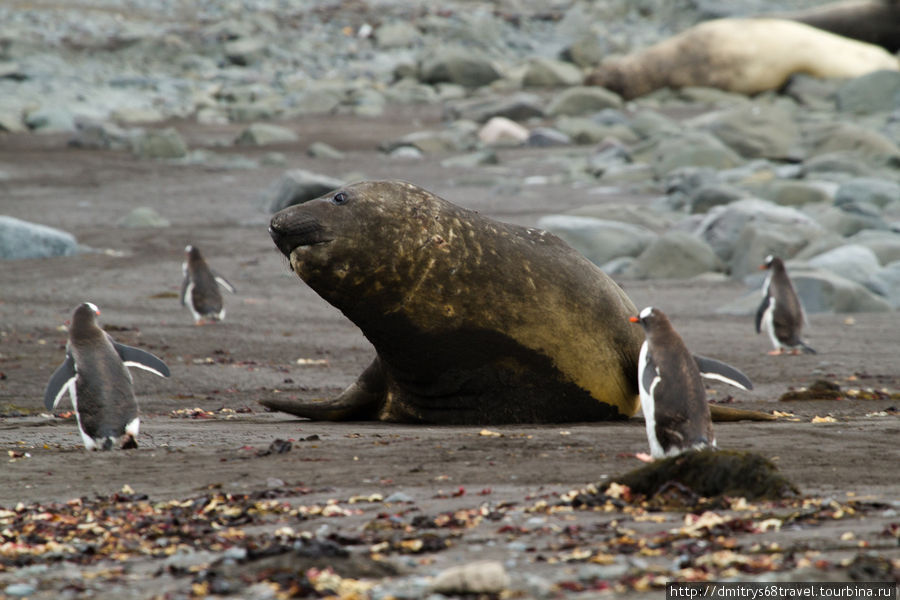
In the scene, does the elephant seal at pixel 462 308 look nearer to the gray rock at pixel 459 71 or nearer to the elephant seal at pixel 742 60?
the elephant seal at pixel 742 60

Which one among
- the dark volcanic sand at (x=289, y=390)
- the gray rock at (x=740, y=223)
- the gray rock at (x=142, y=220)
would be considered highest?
the gray rock at (x=142, y=220)

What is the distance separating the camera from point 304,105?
2891 centimetres

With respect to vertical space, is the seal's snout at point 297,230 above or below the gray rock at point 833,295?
above

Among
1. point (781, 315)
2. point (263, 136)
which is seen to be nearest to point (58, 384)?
point (781, 315)

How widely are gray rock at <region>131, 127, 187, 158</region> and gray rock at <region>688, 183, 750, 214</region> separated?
32.1 feet

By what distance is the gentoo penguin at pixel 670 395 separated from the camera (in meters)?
5.34

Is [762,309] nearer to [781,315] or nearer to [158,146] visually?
[781,315]

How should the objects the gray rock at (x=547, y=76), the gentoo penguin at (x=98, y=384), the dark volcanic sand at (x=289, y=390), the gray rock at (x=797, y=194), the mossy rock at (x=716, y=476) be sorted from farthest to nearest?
the gray rock at (x=547, y=76) < the gray rock at (x=797, y=194) < the gentoo penguin at (x=98, y=384) < the dark volcanic sand at (x=289, y=390) < the mossy rock at (x=716, y=476)

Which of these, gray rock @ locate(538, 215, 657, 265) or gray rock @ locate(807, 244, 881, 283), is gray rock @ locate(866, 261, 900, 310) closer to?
gray rock @ locate(807, 244, 881, 283)

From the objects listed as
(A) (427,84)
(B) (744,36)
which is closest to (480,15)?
(A) (427,84)

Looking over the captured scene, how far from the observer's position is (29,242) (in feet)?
44.6

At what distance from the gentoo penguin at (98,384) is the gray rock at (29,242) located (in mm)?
7105

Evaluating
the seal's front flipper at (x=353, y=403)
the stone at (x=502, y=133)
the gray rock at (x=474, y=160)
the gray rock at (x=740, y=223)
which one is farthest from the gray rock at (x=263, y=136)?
the seal's front flipper at (x=353, y=403)

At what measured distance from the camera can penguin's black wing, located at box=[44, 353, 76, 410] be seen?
6371 mm
